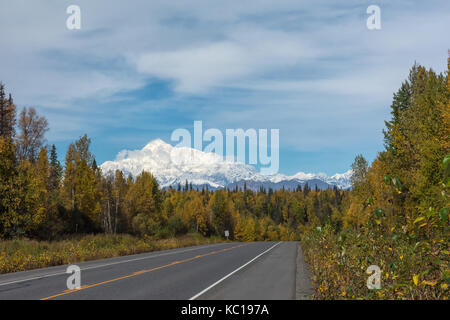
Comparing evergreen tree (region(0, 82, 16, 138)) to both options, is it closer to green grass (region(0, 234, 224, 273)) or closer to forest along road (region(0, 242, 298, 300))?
green grass (region(0, 234, 224, 273))

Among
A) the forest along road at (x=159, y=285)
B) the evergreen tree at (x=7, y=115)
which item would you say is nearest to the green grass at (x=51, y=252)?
the forest along road at (x=159, y=285)

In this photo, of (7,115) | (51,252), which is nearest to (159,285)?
(51,252)

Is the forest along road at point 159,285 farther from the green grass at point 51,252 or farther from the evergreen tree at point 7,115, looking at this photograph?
the evergreen tree at point 7,115

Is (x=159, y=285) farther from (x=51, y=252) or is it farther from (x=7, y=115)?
(x=7, y=115)

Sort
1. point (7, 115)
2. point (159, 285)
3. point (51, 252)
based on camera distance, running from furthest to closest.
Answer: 1. point (7, 115)
2. point (51, 252)
3. point (159, 285)

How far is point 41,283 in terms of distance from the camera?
11805 millimetres

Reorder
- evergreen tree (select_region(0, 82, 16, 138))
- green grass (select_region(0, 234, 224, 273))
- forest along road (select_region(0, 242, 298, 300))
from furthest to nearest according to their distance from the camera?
evergreen tree (select_region(0, 82, 16, 138)) < green grass (select_region(0, 234, 224, 273)) < forest along road (select_region(0, 242, 298, 300))

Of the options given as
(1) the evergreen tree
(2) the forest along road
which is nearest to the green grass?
(2) the forest along road

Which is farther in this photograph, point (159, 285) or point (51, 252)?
point (51, 252)

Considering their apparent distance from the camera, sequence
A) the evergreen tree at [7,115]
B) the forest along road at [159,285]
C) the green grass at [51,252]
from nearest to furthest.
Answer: the forest along road at [159,285] < the green grass at [51,252] < the evergreen tree at [7,115]

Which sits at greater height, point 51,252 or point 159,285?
point 159,285

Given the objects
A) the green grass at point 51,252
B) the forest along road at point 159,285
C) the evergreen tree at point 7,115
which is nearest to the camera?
the forest along road at point 159,285

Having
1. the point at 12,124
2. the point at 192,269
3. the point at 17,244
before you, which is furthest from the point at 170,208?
the point at 192,269
